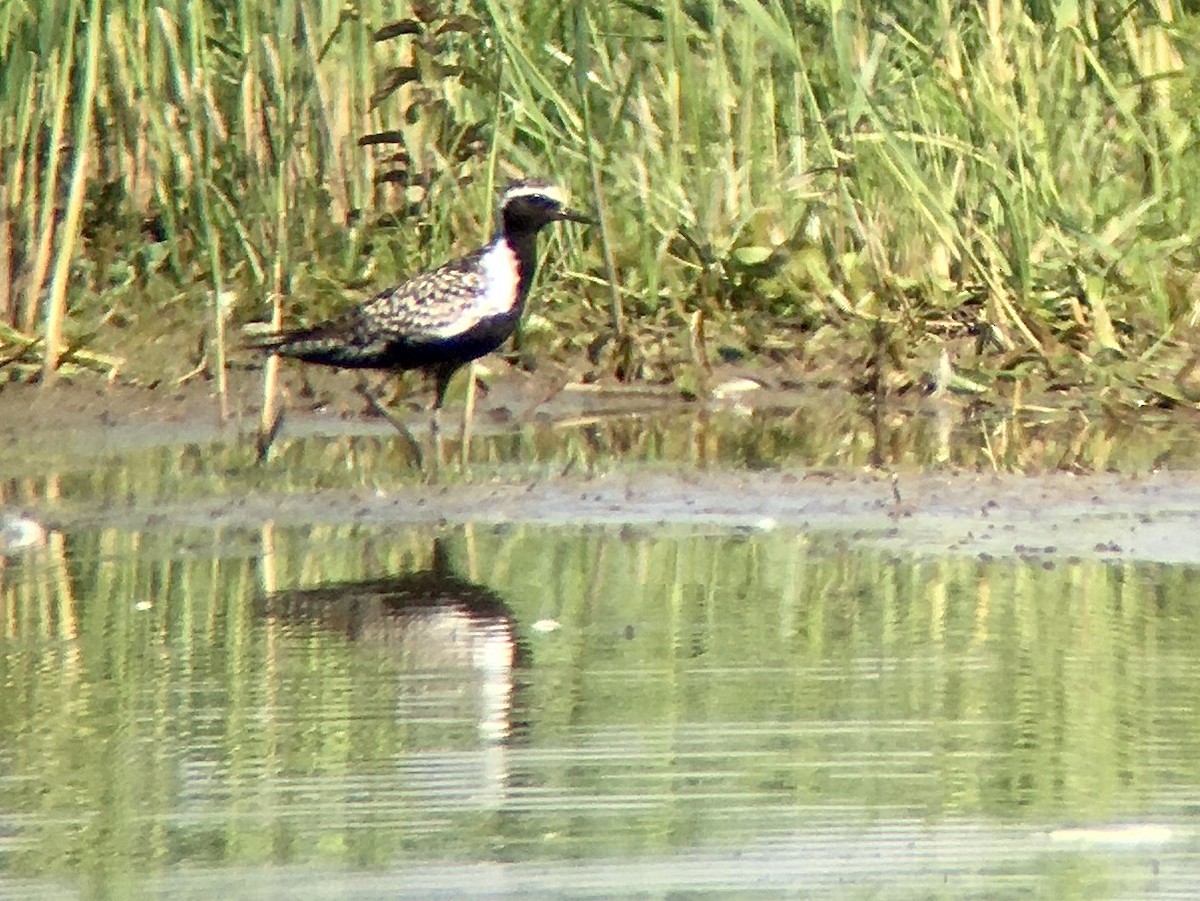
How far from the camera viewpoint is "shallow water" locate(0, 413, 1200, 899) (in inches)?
162

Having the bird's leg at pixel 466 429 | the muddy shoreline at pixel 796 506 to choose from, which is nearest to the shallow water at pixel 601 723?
the muddy shoreline at pixel 796 506

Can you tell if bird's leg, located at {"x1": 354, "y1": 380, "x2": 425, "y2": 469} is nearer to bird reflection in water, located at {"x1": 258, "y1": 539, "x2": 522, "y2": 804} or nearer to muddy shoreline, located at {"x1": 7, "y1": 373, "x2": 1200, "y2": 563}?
muddy shoreline, located at {"x1": 7, "y1": 373, "x2": 1200, "y2": 563}

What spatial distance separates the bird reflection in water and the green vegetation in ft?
10.1

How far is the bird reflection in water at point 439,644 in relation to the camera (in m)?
4.74

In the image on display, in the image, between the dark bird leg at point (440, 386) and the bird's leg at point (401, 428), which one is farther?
the dark bird leg at point (440, 386)

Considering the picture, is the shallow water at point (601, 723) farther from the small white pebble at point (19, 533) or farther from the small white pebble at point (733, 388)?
the small white pebble at point (733, 388)

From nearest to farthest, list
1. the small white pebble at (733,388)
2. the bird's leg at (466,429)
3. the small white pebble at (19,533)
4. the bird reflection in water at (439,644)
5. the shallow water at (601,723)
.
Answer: the shallow water at (601,723) < the bird reflection in water at (439,644) < the small white pebble at (19,533) < the bird's leg at (466,429) < the small white pebble at (733,388)

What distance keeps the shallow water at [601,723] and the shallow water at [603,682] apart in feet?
0.04

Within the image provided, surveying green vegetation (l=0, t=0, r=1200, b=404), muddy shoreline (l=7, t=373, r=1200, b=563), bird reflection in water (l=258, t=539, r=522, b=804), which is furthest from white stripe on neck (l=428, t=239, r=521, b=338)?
bird reflection in water (l=258, t=539, r=522, b=804)

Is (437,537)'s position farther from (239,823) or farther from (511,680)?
(239,823)

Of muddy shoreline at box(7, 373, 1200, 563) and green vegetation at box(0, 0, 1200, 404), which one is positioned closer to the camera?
muddy shoreline at box(7, 373, 1200, 563)

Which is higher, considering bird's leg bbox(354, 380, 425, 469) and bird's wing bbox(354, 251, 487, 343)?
bird's wing bbox(354, 251, 487, 343)

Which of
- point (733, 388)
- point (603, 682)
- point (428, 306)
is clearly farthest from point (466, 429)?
point (603, 682)

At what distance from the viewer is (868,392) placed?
32.2 feet
